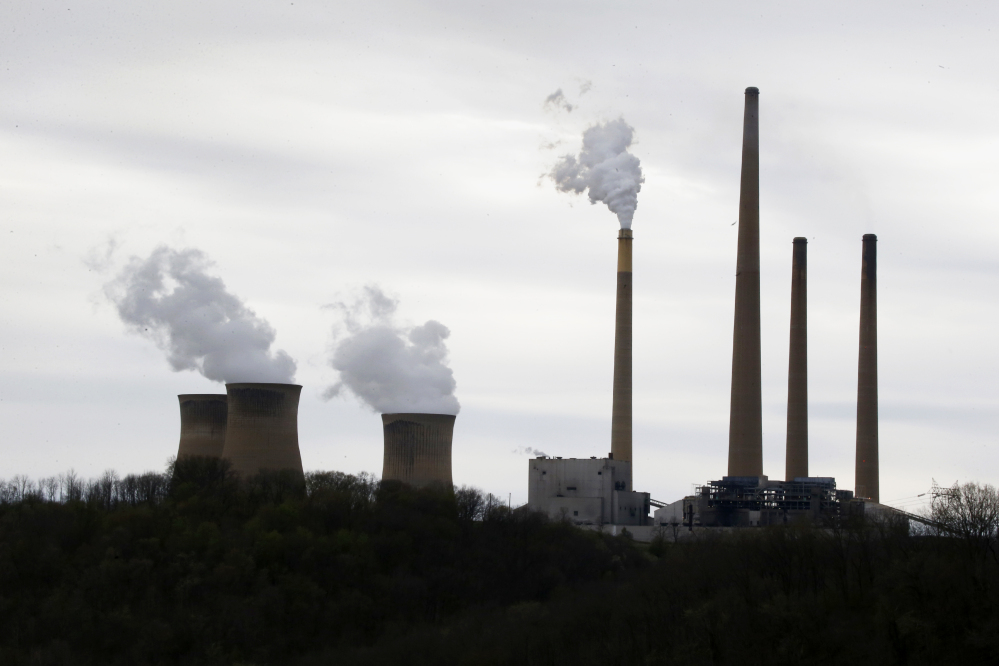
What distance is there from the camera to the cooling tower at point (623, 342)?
160ft

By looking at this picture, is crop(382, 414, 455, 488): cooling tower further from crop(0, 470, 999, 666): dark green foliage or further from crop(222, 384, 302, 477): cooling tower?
crop(222, 384, 302, 477): cooling tower

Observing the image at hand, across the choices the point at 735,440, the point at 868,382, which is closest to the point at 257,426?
the point at 735,440

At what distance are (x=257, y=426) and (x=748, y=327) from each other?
1956cm

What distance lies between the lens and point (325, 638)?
32.1 meters

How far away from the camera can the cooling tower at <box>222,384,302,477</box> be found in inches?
1453

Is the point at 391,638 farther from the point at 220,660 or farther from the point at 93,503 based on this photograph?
the point at 93,503

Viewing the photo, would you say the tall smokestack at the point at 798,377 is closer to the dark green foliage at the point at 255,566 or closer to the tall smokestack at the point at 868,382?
the tall smokestack at the point at 868,382

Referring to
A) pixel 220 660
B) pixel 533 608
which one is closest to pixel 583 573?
pixel 533 608

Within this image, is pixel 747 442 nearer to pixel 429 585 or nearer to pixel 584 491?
pixel 584 491

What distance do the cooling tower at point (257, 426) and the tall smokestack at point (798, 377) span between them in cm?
2237

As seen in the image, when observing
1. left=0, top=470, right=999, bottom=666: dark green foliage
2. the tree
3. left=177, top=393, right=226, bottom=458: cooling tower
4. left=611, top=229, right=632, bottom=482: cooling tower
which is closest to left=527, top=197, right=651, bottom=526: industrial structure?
left=611, top=229, right=632, bottom=482: cooling tower

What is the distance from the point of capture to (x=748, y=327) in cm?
4672

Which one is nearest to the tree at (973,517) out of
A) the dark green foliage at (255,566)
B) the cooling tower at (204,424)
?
the dark green foliage at (255,566)

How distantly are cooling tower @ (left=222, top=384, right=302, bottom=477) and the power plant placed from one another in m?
0.72
